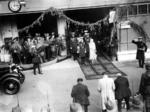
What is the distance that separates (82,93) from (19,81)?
14.4ft

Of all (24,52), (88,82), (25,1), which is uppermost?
(25,1)

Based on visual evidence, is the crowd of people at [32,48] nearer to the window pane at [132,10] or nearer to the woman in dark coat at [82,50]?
the woman in dark coat at [82,50]

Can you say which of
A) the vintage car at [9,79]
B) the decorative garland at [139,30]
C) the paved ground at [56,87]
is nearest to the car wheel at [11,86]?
the vintage car at [9,79]

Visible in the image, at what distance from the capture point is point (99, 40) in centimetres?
2142

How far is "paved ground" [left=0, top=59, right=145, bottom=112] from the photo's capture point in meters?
13.4

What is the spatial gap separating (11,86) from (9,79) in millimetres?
355

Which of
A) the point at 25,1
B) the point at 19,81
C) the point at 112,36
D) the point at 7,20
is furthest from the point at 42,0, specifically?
the point at 19,81

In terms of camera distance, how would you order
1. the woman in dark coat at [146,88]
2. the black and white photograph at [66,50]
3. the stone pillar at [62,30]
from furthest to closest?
1. the stone pillar at [62,30]
2. the black and white photograph at [66,50]
3. the woman in dark coat at [146,88]

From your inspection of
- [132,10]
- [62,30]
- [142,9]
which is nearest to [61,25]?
[62,30]

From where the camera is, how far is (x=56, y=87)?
50.9 ft

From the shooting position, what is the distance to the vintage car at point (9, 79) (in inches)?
579

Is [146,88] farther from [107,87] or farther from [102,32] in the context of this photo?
[102,32]

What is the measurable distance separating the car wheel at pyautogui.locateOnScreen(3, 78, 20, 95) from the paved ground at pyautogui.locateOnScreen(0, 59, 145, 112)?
0.81ft

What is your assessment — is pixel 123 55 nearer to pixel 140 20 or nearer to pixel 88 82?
pixel 140 20
